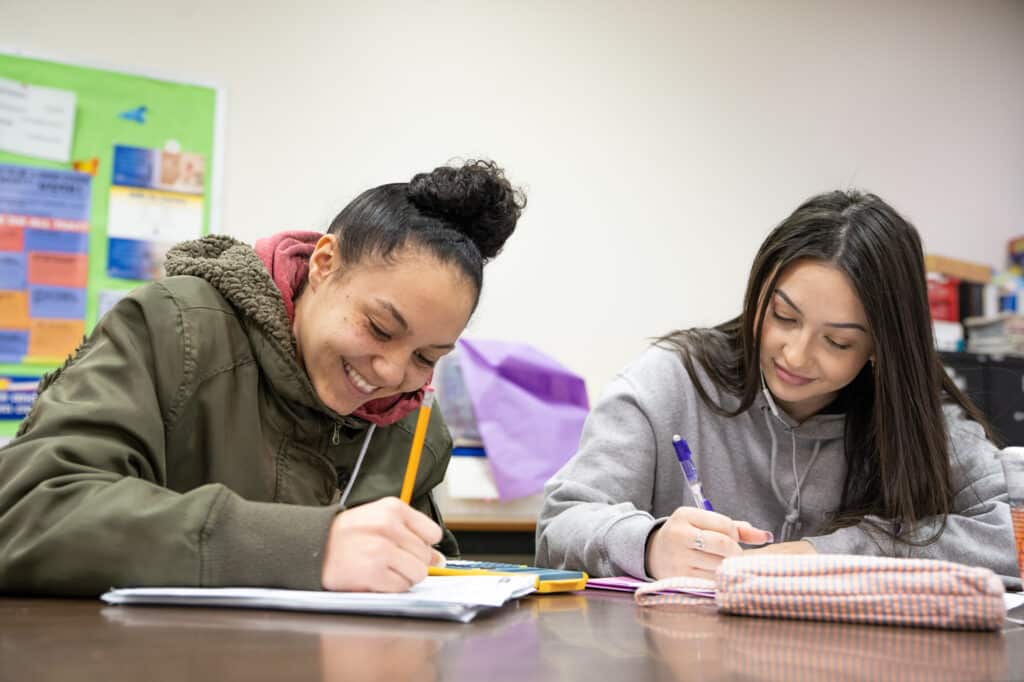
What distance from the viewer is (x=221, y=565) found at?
749 millimetres

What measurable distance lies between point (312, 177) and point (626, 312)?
1.02 meters

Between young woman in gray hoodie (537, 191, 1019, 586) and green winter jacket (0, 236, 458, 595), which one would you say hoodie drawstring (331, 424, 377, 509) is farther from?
young woman in gray hoodie (537, 191, 1019, 586)

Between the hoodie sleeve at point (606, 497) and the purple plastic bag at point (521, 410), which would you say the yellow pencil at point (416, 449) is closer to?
the hoodie sleeve at point (606, 497)

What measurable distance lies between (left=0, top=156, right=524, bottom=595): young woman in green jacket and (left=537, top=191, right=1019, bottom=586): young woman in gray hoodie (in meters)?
0.28

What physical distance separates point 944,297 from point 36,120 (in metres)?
2.79

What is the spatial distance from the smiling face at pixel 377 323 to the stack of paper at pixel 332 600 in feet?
1.24

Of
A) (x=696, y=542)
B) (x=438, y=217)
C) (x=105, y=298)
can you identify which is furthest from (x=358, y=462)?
(x=105, y=298)

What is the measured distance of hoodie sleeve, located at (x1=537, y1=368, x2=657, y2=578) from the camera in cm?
113

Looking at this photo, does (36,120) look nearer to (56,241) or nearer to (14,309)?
(56,241)

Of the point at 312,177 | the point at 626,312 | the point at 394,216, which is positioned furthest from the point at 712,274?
the point at 394,216

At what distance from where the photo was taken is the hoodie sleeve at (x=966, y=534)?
49.4 inches

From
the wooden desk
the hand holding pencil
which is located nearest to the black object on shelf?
the wooden desk

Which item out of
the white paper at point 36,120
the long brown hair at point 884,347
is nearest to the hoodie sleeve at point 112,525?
the long brown hair at point 884,347

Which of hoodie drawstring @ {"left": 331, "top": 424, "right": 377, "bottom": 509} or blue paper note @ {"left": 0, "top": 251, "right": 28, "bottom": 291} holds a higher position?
blue paper note @ {"left": 0, "top": 251, "right": 28, "bottom": 291}
